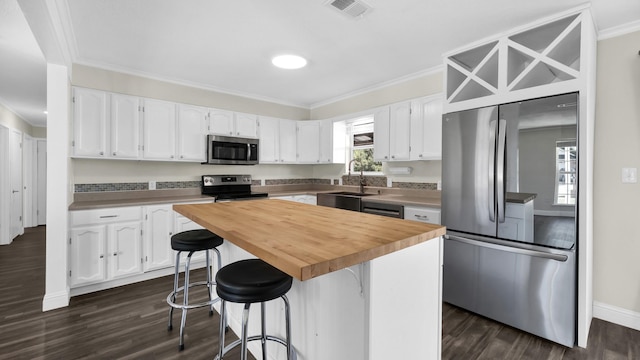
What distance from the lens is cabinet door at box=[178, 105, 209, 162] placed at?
12.6 feet

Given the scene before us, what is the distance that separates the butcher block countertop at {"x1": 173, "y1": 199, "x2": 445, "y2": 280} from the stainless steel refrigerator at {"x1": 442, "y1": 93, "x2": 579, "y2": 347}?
1.29 m

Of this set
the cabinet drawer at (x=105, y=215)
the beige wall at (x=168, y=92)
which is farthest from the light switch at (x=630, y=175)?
the cabinet drawer at (x=105, y=215)

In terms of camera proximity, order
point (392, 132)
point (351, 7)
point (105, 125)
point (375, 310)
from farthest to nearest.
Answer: point (392, 132) → point (105, 125) → point (351, 7) → point (375, 310)

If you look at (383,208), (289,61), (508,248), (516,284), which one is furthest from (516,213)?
(289,61)

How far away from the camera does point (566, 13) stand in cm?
219

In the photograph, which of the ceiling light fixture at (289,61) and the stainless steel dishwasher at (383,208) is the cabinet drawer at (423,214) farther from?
the ceiling light fixture at (289,61)

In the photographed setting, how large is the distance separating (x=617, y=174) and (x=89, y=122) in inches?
204

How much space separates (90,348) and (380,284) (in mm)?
2227

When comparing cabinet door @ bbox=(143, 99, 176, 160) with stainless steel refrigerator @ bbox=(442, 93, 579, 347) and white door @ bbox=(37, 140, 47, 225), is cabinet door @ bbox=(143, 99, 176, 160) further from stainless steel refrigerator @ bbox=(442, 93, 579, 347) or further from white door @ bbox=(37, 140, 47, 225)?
white door @ bbox=(37, 140, 47, 225)

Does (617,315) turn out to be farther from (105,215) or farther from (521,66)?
(105,215)

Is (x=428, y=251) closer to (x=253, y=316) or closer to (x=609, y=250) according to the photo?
(x=253, y=316)

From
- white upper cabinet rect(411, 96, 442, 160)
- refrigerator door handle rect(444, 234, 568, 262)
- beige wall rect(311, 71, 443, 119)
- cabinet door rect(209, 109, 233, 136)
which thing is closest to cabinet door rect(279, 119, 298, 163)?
beige wall rect(311, 71, 443, 119)

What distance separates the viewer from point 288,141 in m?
4.97

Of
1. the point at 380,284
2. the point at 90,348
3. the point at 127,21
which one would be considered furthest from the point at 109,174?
the point at 380,284
